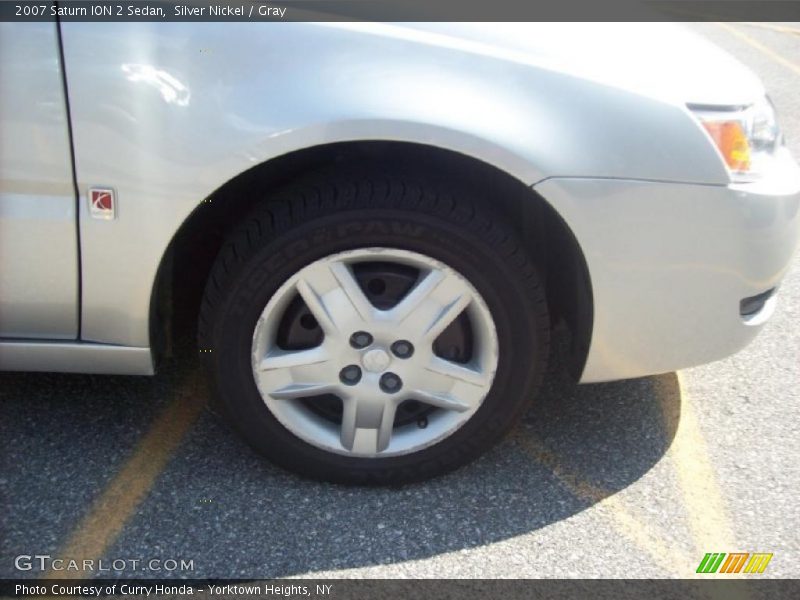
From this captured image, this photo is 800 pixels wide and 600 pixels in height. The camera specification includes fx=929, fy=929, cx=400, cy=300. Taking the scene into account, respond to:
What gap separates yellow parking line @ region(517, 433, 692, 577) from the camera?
2512mm

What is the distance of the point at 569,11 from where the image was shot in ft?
8.24

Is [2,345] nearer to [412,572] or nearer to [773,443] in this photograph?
[412,572]

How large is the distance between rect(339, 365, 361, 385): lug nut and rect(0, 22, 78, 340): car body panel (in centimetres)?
73

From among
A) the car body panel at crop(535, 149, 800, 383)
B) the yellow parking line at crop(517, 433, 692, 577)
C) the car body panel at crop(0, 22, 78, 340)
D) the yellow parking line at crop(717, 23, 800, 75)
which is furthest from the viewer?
the yellow parking line at crop(717, 23, 800, 75)

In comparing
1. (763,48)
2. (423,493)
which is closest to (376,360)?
(423,493)

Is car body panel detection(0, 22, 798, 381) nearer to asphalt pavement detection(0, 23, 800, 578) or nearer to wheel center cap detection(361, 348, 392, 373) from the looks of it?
asphalt pavement detection(0, 23, 800, 578)

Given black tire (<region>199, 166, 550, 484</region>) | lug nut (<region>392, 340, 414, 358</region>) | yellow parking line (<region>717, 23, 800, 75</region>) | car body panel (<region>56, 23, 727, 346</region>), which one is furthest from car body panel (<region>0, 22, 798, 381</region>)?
yellow parking line (<region>717, 23, 800, 75</region>)

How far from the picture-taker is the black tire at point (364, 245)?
2.43 meters

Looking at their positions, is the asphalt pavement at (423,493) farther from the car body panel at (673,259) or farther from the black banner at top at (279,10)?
the black banner at top at (279,10)

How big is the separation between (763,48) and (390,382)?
9051 millimetres

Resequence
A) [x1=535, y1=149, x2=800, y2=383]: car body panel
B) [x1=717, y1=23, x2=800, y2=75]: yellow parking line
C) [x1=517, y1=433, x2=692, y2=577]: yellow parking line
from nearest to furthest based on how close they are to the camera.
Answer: [x1=535, y1=149, x2=800, y2=383]: car body panel, [x1=517, y1=433, x2=692, y2=577]: yellow parking line, [x1=717, y1=23, x2=800, y2=75]: yellow parking line

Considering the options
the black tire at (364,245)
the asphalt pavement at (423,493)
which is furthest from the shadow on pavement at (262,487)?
the black tire at (364,245)

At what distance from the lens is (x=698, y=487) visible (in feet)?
9.16

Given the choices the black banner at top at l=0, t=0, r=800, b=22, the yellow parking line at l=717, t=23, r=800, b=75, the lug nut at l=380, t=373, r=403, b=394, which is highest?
the black banner at top at l=0, t=0, r=800, b=22
